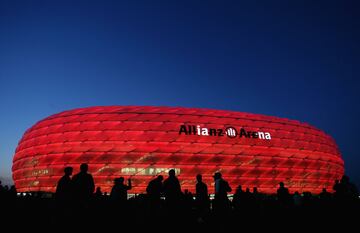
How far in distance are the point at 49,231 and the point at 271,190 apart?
4117 cm

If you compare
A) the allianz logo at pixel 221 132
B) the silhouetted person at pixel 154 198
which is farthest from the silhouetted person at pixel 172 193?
the allianz logo at pixel 221 132

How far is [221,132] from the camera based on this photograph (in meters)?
40.9

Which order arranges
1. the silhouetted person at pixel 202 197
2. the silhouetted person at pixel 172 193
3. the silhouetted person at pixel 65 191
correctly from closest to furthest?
the silhouetted person at pixel 65 191 → the silhouetted person at pixel 172 193 → the silhouetted person at pixel 202 197

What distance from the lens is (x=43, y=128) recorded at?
4612 centimetres

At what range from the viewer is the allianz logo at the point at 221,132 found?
39938 millimetres

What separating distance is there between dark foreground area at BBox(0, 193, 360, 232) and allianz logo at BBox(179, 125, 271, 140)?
86.8ft

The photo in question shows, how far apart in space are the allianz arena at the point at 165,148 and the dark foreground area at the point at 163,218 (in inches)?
997

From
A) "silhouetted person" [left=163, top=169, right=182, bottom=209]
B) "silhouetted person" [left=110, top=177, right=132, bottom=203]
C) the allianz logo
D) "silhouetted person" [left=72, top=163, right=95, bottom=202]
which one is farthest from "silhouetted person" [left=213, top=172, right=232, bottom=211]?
the allianz logo

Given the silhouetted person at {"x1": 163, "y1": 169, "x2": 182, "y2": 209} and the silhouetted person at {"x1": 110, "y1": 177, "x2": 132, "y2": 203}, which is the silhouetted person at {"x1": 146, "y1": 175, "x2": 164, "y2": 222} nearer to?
the silhouetted person at {"x1": 163, "y1": 169, "x2": 182, "y2": 209}

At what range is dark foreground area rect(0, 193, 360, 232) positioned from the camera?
703 cm

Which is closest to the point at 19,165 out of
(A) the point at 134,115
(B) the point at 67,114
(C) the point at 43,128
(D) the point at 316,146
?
(C) the point at 43,128

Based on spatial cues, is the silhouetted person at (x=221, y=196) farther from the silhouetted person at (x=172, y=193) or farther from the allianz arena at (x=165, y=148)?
the allianz arena at (x=165, y=148)

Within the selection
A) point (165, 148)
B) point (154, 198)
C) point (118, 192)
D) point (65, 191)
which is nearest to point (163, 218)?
point (154, 198)

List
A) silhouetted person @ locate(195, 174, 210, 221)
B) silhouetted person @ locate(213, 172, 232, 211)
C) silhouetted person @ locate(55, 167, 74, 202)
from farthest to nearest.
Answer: silhouetted person @ locate(195, 174, 210, 221)
silhouetted person @ locate(213, 172, 232, 211)
silhouetted person @ locate(55, 167, 74, 202)
